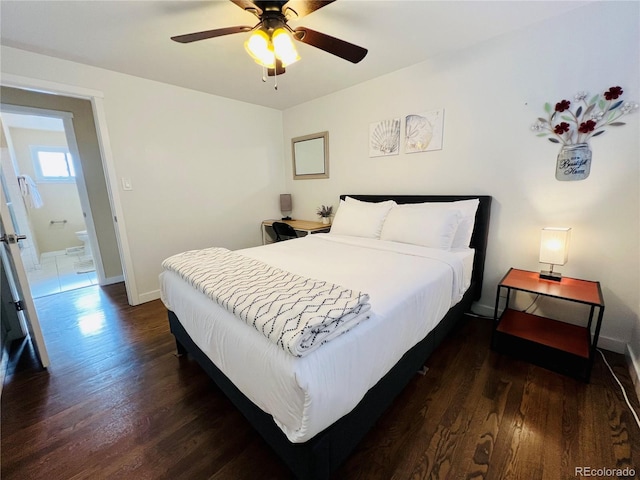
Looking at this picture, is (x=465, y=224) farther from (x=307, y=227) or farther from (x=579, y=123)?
(x=307, y=227)

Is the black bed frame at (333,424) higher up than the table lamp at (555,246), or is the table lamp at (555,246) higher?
the table lamp at (555,246)

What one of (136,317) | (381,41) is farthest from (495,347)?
(136,317)

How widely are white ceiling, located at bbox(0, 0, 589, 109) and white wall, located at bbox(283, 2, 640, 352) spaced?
0.55 feet

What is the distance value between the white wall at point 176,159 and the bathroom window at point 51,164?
3.45m

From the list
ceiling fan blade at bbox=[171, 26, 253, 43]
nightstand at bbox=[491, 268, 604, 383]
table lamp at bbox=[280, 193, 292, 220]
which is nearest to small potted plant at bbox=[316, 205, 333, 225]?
table lamp at bbox=[280, 193, 292, 220]

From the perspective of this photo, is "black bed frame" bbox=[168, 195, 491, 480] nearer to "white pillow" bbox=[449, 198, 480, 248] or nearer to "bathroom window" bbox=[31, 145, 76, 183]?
"white pillow" bbox=[449, 198, 480, 248]

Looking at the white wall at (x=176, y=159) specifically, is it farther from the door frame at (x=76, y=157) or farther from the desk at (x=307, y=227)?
the door frame at (x=76, y=157)

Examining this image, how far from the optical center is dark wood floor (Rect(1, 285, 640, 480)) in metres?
1.15

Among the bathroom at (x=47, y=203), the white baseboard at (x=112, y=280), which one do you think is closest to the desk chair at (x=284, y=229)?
the white baseboard at (x=112, y=280)

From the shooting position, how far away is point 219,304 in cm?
125

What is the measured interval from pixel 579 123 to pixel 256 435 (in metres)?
2.86

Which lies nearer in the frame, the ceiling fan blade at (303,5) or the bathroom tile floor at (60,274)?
the ceiling fan blade at (303,5)

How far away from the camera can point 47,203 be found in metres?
5.00

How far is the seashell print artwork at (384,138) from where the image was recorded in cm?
274
